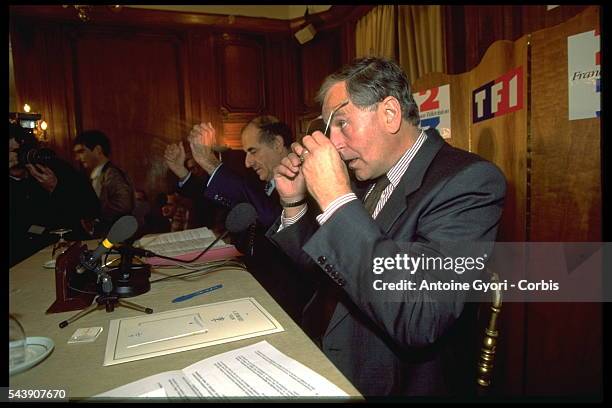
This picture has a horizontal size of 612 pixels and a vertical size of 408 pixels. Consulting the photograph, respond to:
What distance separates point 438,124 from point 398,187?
1.40 metres

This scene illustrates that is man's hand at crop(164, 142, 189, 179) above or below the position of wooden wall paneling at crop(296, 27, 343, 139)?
below

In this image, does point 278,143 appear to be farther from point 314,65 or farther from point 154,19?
point 154,19

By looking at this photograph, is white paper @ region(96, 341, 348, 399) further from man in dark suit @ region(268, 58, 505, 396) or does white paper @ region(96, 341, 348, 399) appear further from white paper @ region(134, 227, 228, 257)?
white paper @ region(134, 227, 228, 257)

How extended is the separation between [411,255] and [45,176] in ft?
4.23

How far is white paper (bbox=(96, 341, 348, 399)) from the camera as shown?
1.87 feet

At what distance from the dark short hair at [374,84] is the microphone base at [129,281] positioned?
0.81 meters

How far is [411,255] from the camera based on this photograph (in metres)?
0.82

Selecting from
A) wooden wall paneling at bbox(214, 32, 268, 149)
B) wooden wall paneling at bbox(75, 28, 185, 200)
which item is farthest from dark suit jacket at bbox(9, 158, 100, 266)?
wooden wall paneling at bbox(214, 32, 268, 149)

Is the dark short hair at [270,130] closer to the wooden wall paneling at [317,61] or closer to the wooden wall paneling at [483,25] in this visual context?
the wooden wall paneling at [483,25]

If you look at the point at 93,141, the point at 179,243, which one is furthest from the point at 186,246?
the point at 93,141

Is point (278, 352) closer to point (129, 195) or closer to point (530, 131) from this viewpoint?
point (530, 131)

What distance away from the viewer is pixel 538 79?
5.01 feet

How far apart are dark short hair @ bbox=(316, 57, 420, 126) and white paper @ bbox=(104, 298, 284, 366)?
689 millimetres

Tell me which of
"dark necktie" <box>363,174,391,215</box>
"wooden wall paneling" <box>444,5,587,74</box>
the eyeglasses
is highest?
"wooden wall paneling" <box>444,5,587,74</box>
